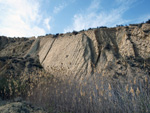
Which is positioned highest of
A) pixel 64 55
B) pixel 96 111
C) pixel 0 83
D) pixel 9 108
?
pixel 64 55

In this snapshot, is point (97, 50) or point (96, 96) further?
point (97, 50)

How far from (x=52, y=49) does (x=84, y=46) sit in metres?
4.74

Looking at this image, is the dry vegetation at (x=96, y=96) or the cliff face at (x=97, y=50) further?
the cliff face at (x=97, y=50)

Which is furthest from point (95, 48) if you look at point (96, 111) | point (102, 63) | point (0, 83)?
point (96, 111)

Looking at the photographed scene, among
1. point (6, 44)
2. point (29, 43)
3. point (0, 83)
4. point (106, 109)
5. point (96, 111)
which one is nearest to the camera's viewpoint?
point (106, 109)

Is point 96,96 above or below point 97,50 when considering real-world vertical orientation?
below

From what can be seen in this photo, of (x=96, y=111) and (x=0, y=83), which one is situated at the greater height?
(x=0, y=83)

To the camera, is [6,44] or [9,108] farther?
[6,44]

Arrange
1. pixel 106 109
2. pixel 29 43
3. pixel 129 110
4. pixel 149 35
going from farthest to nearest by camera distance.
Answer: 1. pixel 29 43
2. pixel 149 35
3. pixel 106 109
4. pixel 129 110

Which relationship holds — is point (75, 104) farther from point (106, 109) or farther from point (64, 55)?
point (64, 55)

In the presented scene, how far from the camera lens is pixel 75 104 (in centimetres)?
534

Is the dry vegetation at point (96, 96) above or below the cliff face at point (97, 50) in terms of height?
below

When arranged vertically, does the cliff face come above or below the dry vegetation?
above

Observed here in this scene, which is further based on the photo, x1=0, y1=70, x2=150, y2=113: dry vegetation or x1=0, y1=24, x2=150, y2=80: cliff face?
x1=0, y1=24, x2=150, y2=80: cliff face
